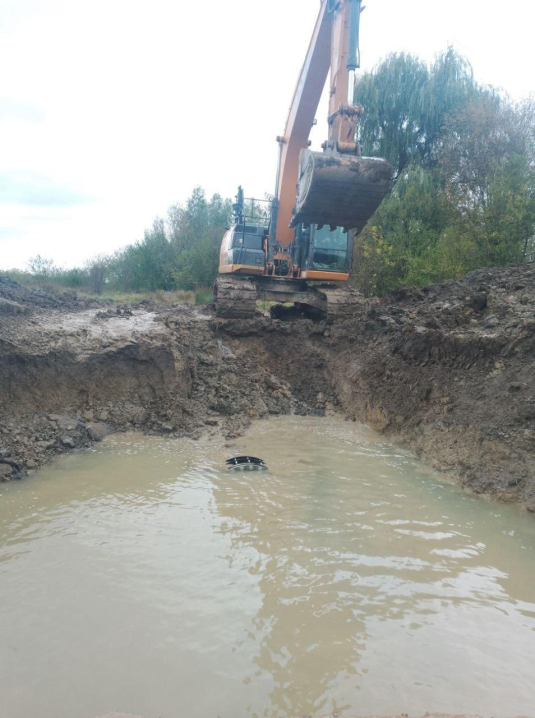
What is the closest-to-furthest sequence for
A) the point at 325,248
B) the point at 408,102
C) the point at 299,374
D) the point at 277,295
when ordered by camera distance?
the point at 299,374 < the point at 325,248 < the point at 277,295 < the point at 408,102

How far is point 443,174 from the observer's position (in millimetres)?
17594

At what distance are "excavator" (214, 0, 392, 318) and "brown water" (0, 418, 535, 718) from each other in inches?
145

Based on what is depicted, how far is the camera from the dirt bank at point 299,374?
5512mm

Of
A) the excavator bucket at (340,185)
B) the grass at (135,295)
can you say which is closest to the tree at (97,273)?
the grass at (135,295)

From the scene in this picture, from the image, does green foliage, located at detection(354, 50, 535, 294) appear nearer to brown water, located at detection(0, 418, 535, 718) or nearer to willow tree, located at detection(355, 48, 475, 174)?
willow tree, located at detection(355, 48, 475, 174)

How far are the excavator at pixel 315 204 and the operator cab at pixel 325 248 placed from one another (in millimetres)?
21

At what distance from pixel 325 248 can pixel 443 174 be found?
9417 mm

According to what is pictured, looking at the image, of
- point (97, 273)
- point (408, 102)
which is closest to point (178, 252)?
point (97, 273)

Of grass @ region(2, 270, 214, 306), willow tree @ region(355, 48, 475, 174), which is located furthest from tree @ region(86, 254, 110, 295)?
willow tree @ region(355, 48, 475, 174)

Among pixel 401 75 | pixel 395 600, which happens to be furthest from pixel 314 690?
pixel 401 75

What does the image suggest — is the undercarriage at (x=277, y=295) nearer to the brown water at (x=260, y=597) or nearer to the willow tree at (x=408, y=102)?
the brown water at (x=260, y=597)

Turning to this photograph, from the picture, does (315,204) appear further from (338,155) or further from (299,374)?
(299,374)

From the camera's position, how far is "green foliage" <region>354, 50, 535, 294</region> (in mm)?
12672

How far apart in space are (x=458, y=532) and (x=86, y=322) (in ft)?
21.2
